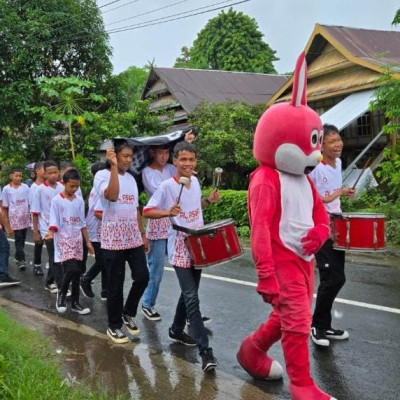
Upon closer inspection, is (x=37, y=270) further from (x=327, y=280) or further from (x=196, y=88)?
(x=196, y=88)

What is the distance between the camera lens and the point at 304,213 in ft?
12.3

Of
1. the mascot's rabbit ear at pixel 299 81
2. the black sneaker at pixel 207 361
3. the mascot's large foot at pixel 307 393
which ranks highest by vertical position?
the mascot's rabbit ear at pixel 299 81

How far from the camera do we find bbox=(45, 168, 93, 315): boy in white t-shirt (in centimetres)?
634

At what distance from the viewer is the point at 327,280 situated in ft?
15.7

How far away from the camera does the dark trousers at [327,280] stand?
476 centimetres

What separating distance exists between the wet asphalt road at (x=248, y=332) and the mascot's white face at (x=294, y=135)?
5.36ft

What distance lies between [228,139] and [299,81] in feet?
38.3

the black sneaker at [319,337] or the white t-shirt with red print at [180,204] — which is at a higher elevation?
the white t-shirt with red print at [180,204]

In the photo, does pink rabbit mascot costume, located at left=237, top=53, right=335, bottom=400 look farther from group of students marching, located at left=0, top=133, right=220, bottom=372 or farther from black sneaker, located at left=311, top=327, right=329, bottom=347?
black sneaker, located at left=311, top=327, right=329, bottom=347

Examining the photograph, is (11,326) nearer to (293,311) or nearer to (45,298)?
(45,298)

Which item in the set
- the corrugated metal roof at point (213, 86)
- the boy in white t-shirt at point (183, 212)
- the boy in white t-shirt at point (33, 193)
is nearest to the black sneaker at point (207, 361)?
the boy in white t-shirt at point (183, 212)

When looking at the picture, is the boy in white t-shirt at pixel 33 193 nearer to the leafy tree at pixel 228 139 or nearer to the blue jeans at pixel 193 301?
the blue jeans at pixel 193 301

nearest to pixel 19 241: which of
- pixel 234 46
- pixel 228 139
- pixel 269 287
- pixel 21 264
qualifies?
pixel 21 264

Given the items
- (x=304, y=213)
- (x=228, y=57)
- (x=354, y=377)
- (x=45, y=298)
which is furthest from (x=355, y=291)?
(x=228, y=57)
